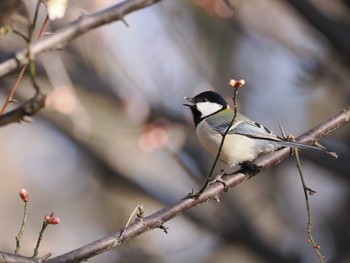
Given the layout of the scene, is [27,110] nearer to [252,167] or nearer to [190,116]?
[252,167]

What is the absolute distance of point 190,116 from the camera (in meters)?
5.44

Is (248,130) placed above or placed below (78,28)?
above

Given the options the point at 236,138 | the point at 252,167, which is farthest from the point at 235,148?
the point at 252,167

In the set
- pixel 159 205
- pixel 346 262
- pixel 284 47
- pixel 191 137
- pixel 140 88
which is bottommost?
pixel 346 262

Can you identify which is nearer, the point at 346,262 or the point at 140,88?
the point at 346,262

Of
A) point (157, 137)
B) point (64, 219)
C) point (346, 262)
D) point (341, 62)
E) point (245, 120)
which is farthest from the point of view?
point (64, 219)

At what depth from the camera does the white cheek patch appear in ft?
12.8

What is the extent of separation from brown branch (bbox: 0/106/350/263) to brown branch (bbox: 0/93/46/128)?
733 millimetres

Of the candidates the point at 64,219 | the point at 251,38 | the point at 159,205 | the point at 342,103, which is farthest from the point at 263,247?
the point at 64,219

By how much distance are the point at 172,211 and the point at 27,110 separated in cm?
114

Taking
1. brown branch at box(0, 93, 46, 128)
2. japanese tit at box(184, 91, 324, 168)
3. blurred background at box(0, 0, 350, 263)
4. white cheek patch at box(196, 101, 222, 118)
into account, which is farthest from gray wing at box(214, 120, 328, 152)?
brown branch at box(0, 93, 46, 128)

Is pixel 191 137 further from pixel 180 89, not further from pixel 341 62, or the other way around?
pixel 341 62

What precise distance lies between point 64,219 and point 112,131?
272cm

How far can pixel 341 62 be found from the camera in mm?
4848
